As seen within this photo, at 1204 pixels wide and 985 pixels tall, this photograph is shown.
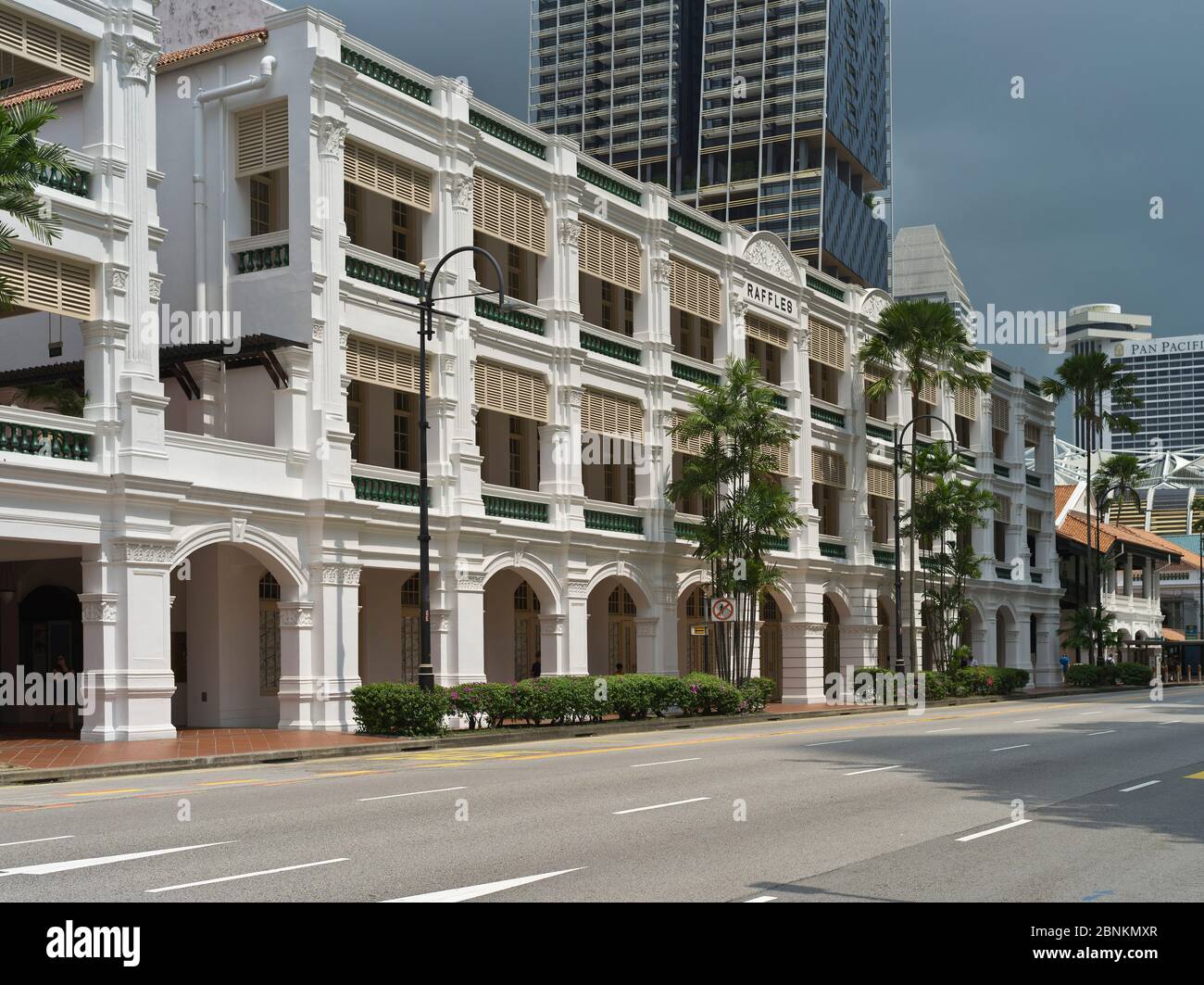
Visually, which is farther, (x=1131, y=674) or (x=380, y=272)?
(x=1131, y=674)

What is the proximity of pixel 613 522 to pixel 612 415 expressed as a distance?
9.64 ft

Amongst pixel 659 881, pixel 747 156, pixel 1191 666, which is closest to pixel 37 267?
pixel 659 881

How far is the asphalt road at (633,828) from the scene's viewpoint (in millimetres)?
10422

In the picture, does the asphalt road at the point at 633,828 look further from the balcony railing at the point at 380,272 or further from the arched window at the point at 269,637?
the balcony railing at the point at 380,272

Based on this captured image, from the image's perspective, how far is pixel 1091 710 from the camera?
40969 millimetres

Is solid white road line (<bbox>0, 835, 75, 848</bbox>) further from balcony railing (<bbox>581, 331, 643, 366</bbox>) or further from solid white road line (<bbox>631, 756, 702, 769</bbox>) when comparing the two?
balcony railing (<bbox>581, 331, 643, 366</bbox>)

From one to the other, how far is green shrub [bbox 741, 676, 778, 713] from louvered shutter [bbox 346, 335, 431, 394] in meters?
12.8

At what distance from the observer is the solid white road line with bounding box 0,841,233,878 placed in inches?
433

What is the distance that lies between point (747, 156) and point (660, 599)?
117 meters

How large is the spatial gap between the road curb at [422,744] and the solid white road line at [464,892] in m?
11.8

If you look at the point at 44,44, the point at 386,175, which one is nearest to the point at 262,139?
the point at 386,175

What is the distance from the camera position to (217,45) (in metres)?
31.5

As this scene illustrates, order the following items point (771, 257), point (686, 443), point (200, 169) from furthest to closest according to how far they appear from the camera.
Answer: point (771, 257), point (686, 443), point (200, 169)

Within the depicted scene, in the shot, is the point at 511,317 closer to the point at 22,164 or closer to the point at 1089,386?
the point at 22,164
